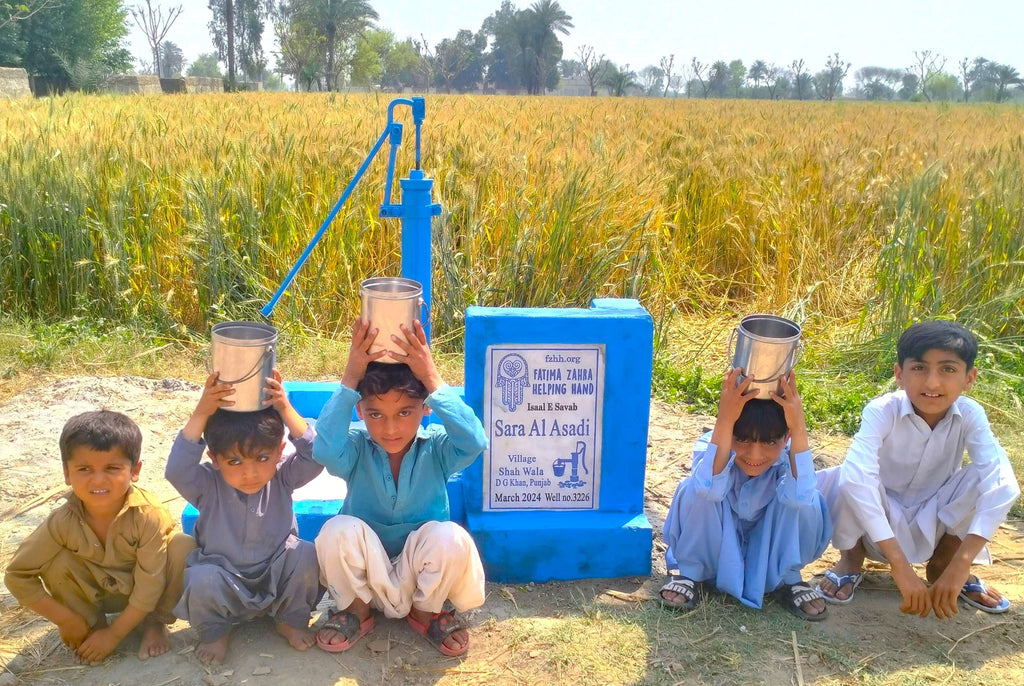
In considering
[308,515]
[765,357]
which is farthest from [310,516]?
[765,357]

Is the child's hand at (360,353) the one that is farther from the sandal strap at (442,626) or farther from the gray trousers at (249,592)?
the sandal strap at (442,626)

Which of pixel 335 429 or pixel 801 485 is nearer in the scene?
pixel 335 429

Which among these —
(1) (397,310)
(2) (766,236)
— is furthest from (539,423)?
(2) (766,236)

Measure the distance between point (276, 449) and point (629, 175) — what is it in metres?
4.81

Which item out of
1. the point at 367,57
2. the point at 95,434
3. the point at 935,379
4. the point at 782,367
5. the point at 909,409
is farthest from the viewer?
the point at 367,57

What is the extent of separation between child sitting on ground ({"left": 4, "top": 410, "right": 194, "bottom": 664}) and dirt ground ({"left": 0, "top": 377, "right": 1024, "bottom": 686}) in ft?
0.46

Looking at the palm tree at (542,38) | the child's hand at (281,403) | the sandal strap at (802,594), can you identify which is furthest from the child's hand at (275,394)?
the palm tree at (542,38)

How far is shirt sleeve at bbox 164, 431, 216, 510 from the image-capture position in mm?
2682

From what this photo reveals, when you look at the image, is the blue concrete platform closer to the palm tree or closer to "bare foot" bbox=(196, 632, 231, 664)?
"bare foot" bbox=(196, 632, 231, 664)

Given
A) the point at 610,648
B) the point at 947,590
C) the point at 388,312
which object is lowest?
the point at 610,648

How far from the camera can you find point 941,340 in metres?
2.97

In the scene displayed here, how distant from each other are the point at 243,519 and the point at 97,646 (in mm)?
567

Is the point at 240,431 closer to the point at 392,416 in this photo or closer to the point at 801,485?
the point at 392,416

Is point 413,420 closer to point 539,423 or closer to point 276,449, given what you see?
point 276,449
